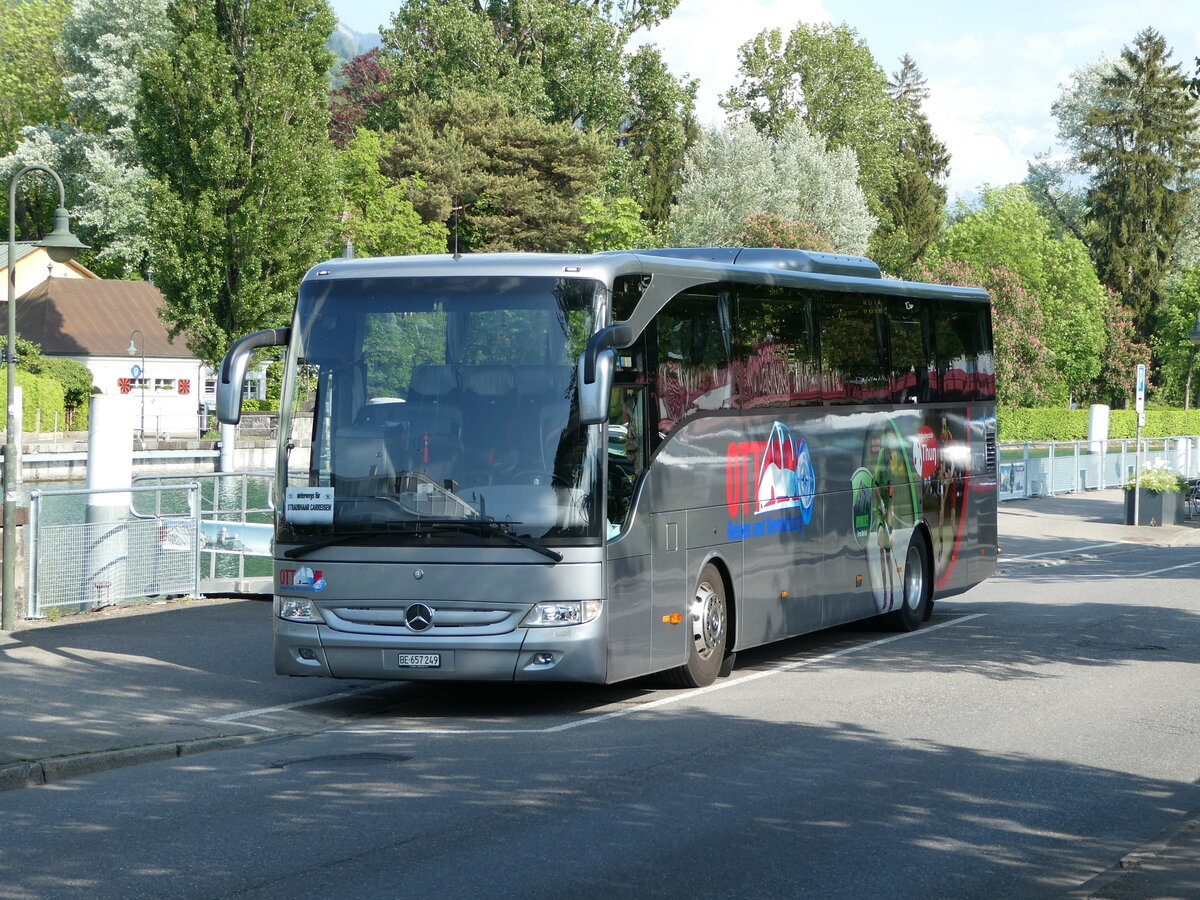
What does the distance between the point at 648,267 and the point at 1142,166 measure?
77.1 metres

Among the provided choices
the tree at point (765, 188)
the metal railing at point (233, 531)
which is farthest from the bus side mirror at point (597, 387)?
the tree at point (765, 188)

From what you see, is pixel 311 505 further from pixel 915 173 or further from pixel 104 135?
pixel 915 173

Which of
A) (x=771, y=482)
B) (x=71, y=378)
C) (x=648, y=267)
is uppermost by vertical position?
(x=71, y=378)

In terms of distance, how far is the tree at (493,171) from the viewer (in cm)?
6994

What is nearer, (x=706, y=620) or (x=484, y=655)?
(x=484, y=655)

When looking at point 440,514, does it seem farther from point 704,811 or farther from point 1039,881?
point 1039,881

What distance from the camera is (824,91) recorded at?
8875cm

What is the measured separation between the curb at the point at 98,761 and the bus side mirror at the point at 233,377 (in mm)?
2206

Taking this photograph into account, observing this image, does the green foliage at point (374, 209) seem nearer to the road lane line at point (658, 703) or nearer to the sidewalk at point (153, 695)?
the sidewalk at point (153, 695)

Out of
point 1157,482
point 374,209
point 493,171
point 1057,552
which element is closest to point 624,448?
point 1057,552

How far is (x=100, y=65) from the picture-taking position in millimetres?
74062

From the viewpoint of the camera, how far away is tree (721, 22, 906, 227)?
88.6 m


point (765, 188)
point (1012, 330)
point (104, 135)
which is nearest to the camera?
point (1012, 330)

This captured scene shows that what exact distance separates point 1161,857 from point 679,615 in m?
5.35
